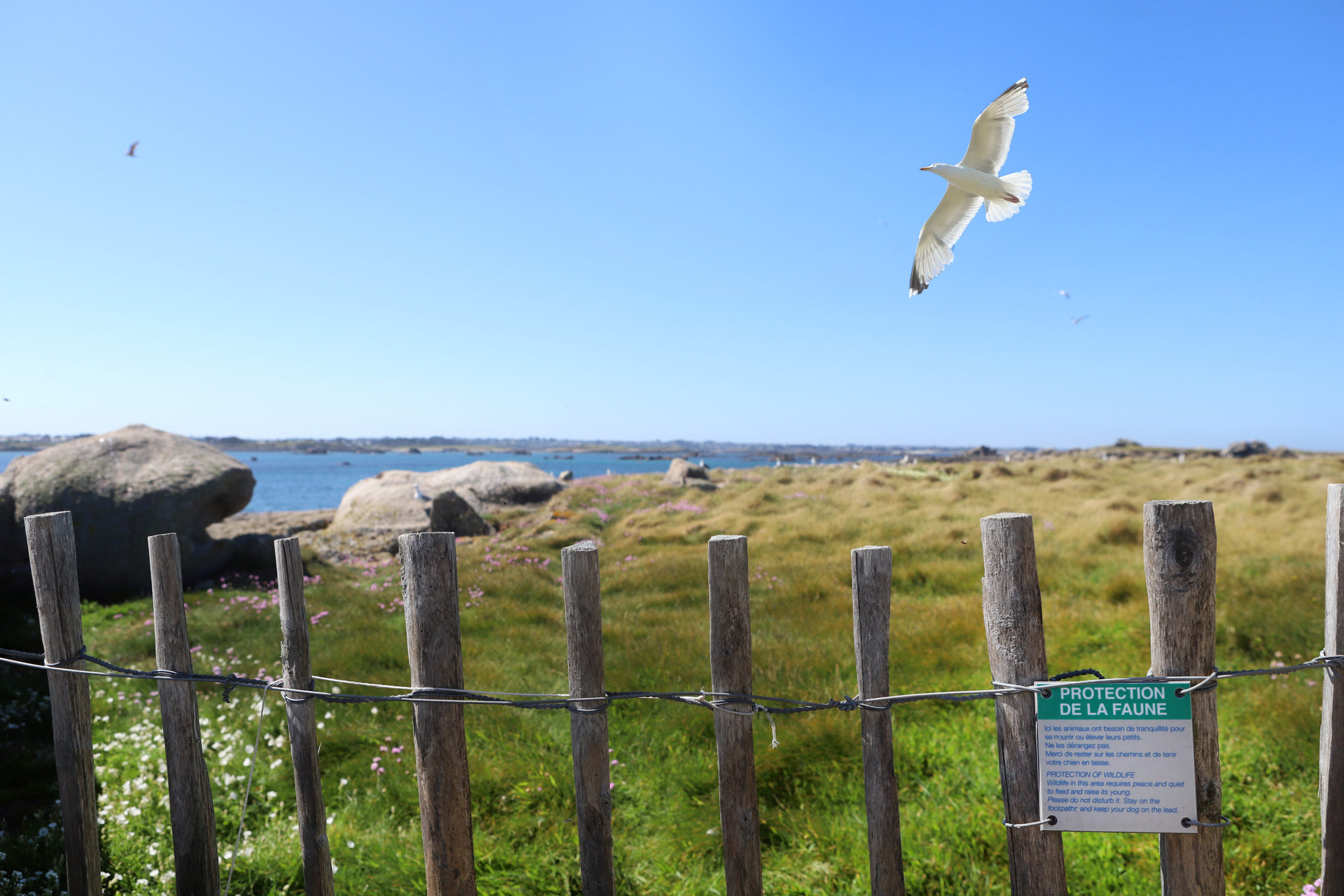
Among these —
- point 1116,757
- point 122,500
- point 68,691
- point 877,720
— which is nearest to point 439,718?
point 877,720

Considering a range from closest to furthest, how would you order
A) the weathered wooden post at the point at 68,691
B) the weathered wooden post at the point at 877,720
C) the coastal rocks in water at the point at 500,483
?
1. the weathered wooden post at the point at 877,720
2. the weathered wooden post at the point at 68,691
3. the coastal rocks in water at the point at 500,483

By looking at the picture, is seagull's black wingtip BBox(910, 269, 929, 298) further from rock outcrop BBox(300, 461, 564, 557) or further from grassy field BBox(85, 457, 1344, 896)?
rock outcrop BBox(300, 461, 564, 557)

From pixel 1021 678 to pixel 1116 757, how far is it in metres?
0.39

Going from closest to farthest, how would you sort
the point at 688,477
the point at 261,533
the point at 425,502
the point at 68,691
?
the point at 68,691 → the point at 261,533 → the point at 425,502 → the point at 688,477

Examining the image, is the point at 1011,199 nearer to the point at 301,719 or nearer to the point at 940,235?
the point at 940,235

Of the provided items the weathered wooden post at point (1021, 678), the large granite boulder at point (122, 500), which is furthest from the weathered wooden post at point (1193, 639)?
the large granite boulder at point (122, 500)

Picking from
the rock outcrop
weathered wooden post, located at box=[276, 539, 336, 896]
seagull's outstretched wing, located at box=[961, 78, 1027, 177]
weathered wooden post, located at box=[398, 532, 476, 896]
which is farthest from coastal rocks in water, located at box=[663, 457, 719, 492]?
weathered wooden post, located at box=[398, 532, 476, 896]

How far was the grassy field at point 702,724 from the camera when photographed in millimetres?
3875

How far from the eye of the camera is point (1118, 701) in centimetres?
244

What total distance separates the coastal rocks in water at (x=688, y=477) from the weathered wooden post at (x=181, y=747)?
81.6ft

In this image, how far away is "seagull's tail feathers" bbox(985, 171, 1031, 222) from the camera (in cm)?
387

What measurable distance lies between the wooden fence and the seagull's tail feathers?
6.63ft

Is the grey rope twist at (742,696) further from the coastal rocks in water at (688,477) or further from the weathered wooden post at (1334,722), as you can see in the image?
the coastal rocks in water at (688,477)

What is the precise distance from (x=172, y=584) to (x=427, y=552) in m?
1.32
